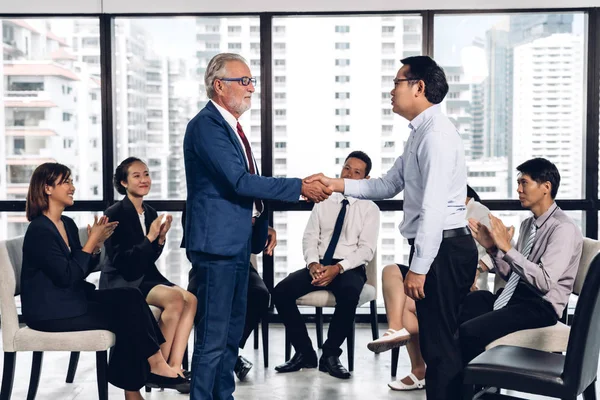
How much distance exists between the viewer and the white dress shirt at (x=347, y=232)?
449cm

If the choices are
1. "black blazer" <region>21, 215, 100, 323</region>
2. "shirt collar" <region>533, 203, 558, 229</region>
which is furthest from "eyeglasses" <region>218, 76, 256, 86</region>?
"shirt collar" <region>533, 203, 558, 229</region>

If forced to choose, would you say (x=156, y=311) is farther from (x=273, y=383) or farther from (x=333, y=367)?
(x=333, y=367)

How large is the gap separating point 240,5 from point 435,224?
2.91 meters

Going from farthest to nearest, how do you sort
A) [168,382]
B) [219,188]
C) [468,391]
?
[168,382]
[219,188]
[468,391]

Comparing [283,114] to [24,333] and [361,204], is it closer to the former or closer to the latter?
[361,204]

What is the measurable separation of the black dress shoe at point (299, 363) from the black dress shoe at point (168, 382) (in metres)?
0.77

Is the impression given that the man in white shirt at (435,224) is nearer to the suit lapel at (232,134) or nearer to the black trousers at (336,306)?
the suit lapel at (232,134)

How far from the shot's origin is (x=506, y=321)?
329cm

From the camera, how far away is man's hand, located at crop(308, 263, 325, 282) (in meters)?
4.34

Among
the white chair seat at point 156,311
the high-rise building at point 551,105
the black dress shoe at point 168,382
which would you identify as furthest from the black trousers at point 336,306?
the high-rise building at point 551,105

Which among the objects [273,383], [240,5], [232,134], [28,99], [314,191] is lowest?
[273,383]

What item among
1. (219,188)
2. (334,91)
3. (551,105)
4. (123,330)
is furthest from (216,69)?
(551,105)

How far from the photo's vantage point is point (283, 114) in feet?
17.6

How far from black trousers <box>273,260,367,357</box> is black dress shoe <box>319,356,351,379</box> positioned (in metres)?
0.03
